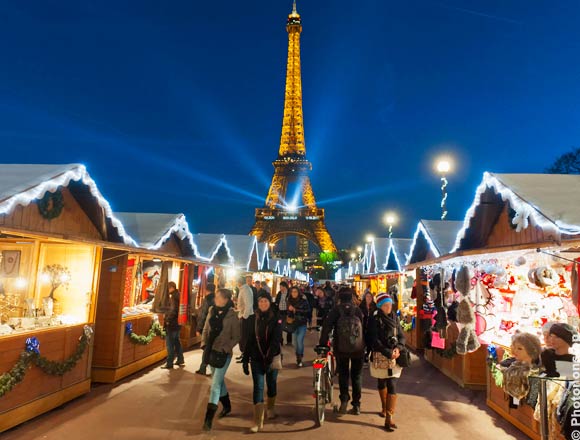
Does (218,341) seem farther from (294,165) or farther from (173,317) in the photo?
(294,165)

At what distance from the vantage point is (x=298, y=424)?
5.43 metres

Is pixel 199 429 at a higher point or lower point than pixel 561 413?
lower

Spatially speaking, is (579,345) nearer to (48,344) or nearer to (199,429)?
(199,429)

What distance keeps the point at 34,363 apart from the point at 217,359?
2450 millimetres

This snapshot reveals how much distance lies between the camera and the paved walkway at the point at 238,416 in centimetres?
504

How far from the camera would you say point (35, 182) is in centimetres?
515

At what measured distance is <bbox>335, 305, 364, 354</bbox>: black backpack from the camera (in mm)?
5848

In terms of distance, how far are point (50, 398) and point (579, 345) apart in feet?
21.6

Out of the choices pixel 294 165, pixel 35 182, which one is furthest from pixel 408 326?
pixel 294 165

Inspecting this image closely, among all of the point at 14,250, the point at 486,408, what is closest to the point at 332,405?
the point at 486,408

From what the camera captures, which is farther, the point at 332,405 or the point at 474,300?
the point at 474,300

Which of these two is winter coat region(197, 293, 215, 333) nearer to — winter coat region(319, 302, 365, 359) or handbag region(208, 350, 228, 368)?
handbag region(208, 350, 228, 368)

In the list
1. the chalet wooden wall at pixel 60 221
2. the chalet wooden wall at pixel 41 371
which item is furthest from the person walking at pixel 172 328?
the chalet wooden wall at pixel 60 221

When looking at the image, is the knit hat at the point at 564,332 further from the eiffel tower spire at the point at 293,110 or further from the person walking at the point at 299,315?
the eiffel tower spire at the point at 293,110
